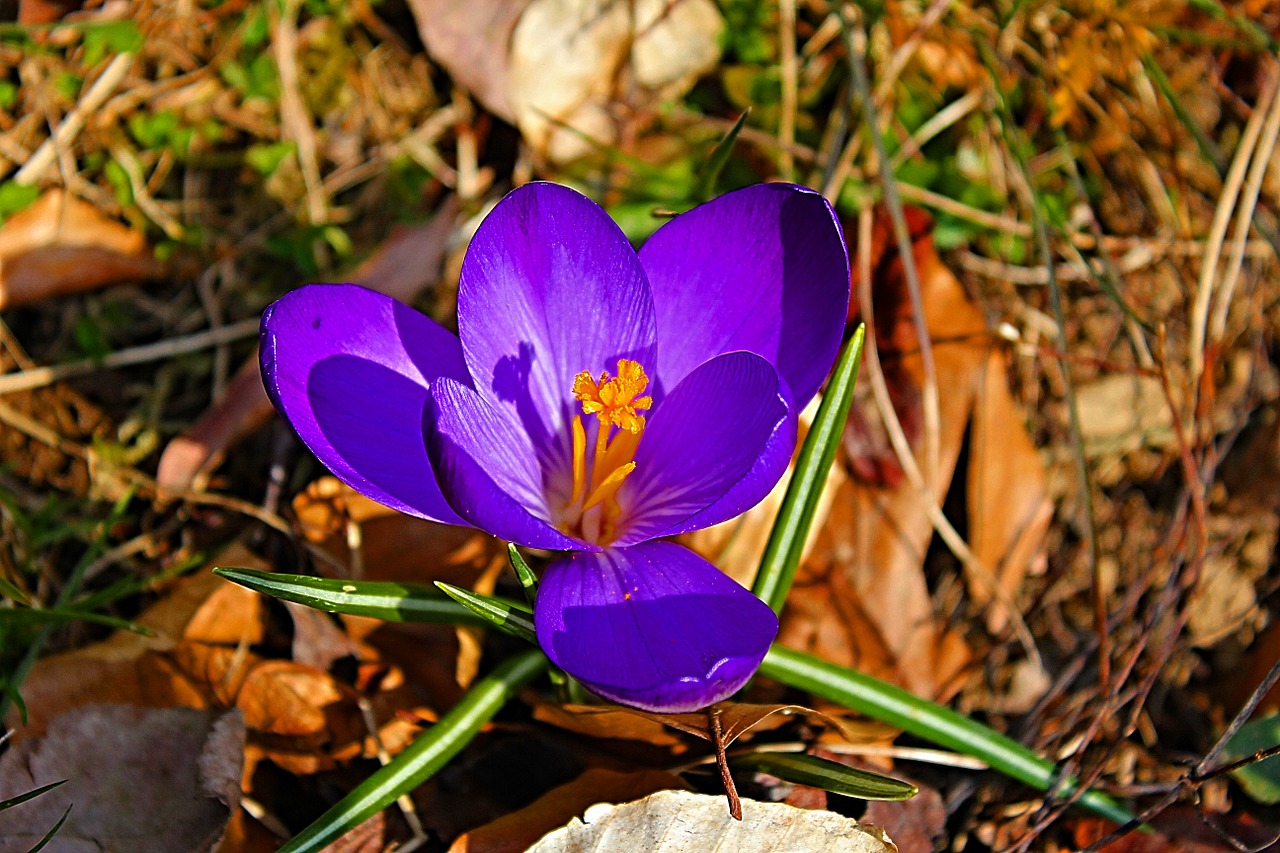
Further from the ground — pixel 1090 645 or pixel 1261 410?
pixel 1261 410

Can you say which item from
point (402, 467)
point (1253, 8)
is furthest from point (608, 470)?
point (1253, 8)

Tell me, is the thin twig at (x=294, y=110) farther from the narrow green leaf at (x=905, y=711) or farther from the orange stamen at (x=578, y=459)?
the narrow green leaf at (x=905, y=711)

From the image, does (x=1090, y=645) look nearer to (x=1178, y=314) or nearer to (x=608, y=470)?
(x=1178, y=314)

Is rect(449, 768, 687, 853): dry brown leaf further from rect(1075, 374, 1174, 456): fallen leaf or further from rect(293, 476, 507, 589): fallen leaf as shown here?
rect(1075, 374, 1174, 456): fallen leaf

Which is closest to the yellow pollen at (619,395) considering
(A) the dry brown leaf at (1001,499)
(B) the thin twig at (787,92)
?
(A) the dry brown leaf at (1001,499)

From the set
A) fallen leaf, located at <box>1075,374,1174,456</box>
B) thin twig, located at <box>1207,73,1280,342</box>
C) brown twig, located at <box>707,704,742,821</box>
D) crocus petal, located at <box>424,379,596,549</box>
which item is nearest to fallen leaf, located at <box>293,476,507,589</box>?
crocus petal, located at <box>424,379,596,549</box>

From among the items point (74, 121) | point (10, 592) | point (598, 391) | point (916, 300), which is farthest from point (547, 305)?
point (74, 121)

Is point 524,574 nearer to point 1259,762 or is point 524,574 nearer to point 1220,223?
point 1259,762
